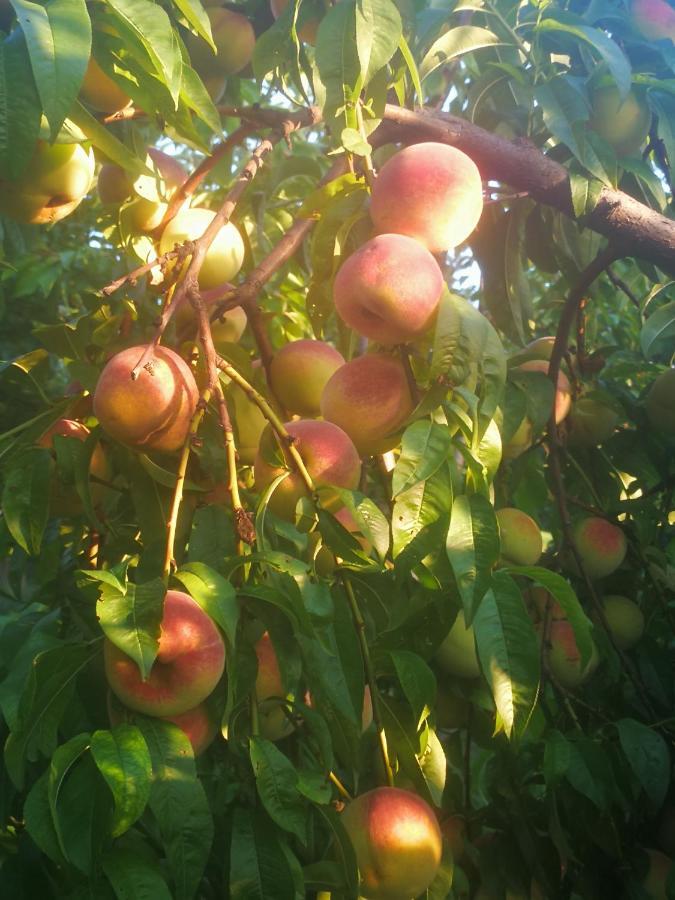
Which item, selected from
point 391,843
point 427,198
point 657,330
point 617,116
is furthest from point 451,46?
point 391,843

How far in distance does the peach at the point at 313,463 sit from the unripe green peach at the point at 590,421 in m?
0.69

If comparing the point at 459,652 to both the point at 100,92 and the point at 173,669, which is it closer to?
the point at 173,669

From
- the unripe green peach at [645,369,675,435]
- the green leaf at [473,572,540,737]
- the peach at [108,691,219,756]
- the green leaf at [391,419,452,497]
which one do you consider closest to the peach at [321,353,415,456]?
the green leaf at [391,419,452,497]

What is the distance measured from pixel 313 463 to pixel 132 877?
398 millimetres

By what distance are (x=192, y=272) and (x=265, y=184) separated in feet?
2.46

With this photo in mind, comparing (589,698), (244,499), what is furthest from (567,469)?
(244,499)

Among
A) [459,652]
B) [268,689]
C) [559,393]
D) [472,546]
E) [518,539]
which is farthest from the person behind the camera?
[559,393]

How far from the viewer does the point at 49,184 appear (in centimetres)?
102

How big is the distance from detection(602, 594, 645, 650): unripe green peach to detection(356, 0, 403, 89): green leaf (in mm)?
903

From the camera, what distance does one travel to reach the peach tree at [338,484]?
0.71 metres

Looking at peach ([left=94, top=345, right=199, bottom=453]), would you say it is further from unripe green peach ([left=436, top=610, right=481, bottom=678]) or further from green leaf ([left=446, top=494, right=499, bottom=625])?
unripe green peach ([left=436, top=610, right=481, bottom=678])

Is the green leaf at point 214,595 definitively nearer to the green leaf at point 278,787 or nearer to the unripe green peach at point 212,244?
the green leaf at point 278,787

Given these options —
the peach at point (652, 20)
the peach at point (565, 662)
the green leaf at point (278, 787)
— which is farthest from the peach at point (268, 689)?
the peach at point (652, 20)

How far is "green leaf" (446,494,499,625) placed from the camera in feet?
2.35
